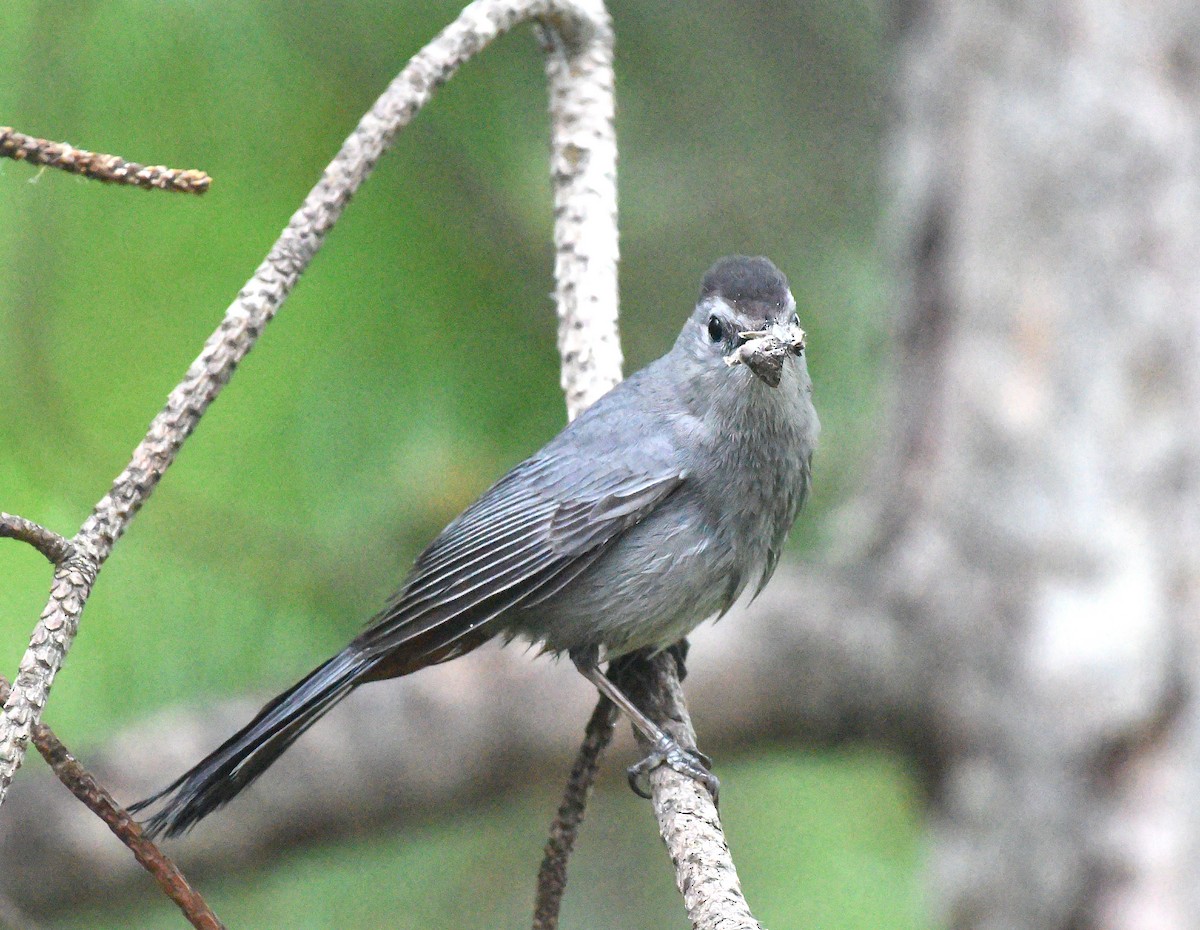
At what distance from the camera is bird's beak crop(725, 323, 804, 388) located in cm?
232

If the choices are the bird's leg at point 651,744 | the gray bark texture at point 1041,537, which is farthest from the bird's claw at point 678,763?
the gray bark texture at point 1041,537

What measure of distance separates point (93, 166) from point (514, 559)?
1.23m

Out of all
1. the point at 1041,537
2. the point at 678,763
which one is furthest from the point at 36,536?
the point at 1041,537

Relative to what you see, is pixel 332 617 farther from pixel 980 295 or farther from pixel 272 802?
pixel 980 295

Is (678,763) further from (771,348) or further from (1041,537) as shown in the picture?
(1041,537)

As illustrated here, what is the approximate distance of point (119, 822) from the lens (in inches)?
57.5

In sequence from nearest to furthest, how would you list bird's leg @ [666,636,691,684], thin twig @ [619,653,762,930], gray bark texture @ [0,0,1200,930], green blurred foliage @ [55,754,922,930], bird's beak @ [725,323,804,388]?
thin twig @ [619,653,762,930]
bird's beak @ [725,323,804,388]
bird's leg @ [666,636,691,684]
green blurred foliage @ [55,754,922,930]
gray bark texture @ [0,0,1200,930]

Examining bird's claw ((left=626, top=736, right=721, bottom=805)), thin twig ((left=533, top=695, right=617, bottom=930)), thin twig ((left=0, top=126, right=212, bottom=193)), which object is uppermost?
thin twig ((left=0, top=126, right=212, bottom=193))

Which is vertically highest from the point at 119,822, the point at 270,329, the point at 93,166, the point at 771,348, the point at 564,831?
the point at 270,329

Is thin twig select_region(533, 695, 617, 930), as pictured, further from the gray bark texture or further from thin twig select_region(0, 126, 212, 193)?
the gray bark texture

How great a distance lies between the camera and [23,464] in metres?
3.09

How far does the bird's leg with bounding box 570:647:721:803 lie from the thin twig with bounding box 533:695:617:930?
9cm

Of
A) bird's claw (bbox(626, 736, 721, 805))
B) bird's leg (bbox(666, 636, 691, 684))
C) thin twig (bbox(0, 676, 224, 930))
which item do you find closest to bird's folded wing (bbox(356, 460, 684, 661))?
bird's leg (bbox(666, 636, 691, 684))

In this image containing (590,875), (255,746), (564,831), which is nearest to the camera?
(564,831)
